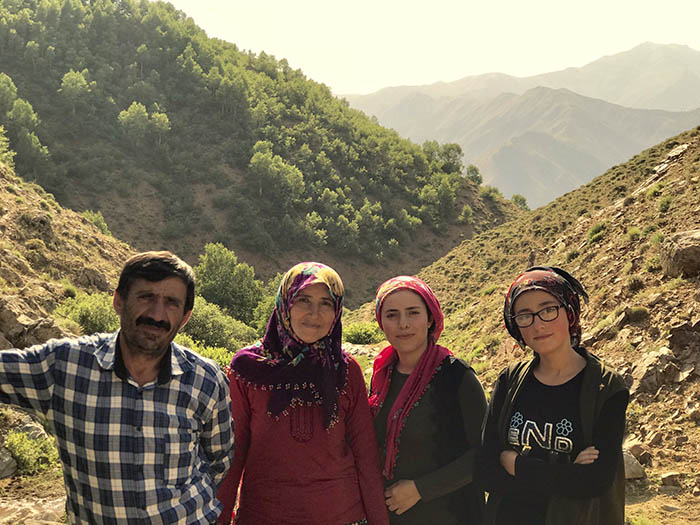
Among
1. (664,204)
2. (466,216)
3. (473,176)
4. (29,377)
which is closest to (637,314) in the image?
(664,204)

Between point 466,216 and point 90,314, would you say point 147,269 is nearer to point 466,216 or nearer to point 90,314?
point 90,314

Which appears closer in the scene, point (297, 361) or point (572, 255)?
point (297, 361)

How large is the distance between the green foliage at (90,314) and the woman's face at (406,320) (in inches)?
383

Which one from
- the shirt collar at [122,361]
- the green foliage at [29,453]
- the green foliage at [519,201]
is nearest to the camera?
the shirt collar at [122,361]

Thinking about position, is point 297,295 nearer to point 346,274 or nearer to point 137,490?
point 137,490

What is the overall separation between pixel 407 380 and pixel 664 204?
11.8 metres

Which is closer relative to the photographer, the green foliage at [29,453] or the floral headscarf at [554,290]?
the floral headscarf at [554,290]

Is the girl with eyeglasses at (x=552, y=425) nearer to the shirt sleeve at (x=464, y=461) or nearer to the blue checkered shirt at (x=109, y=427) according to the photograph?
the shirt sleeve at (x=464, y=461)

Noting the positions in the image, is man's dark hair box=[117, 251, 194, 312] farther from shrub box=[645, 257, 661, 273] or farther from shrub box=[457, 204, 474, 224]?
shrub box=[457, 204, 474, 224]

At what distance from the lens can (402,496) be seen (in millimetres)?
2598

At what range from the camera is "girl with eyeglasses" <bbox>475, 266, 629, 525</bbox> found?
229 cm

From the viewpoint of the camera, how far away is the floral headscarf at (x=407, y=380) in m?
2.70

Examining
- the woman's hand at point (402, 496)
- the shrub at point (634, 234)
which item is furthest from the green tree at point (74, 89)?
the woman's hand at point (402, 496)

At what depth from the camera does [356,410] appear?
2609 mm
